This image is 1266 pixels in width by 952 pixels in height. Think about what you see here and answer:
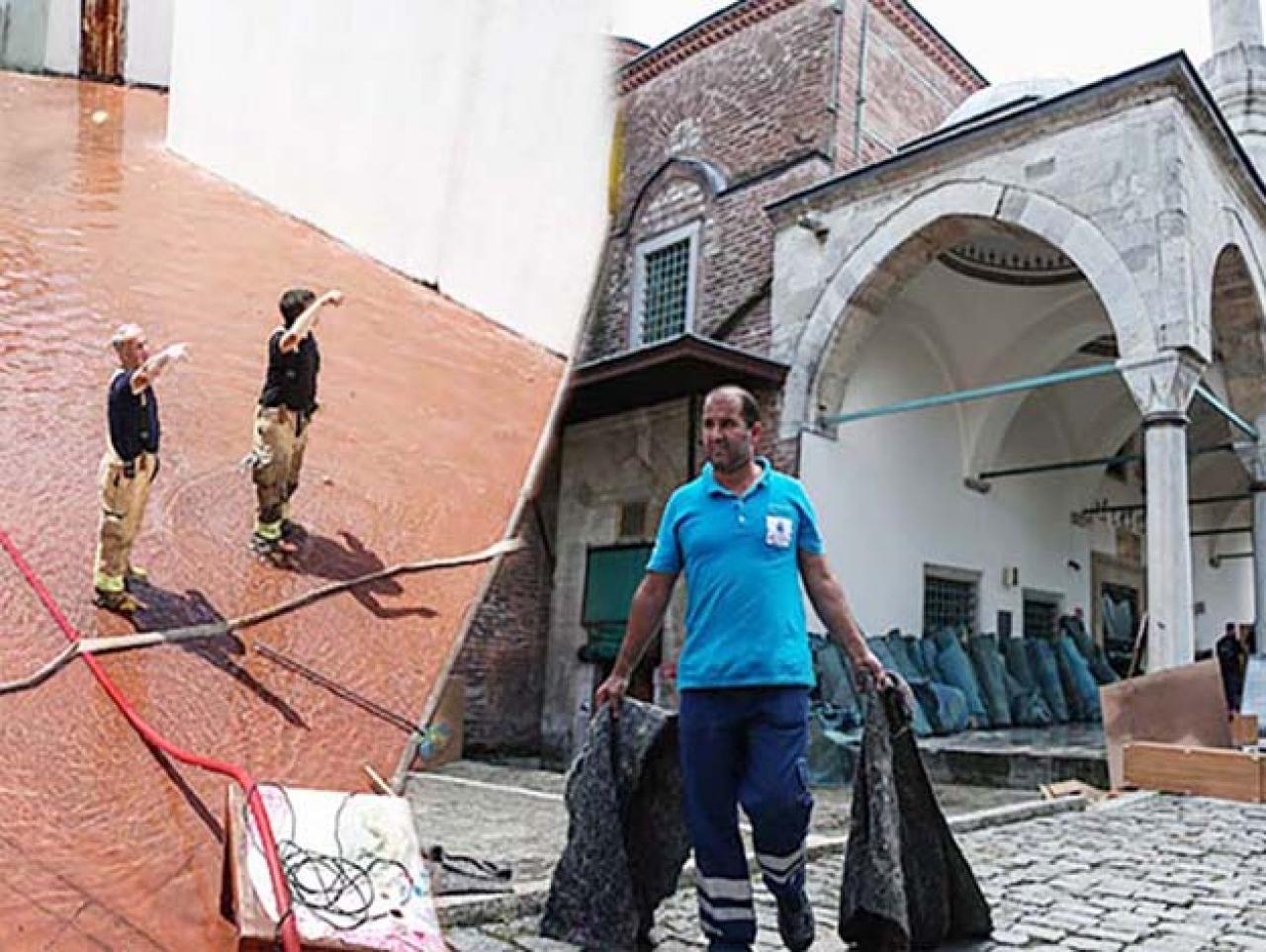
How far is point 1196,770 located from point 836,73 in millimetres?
6971

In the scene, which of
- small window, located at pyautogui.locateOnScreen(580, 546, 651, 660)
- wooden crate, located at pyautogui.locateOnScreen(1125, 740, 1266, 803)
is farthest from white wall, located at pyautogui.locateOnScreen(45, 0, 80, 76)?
small window, located at pyautogui.locateOnScreen(580, 546, 651, 660)

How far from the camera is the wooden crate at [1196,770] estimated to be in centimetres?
533

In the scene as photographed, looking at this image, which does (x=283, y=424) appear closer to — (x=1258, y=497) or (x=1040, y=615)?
(x=1258, y=497)

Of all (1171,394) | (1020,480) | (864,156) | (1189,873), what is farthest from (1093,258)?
(1189,873)

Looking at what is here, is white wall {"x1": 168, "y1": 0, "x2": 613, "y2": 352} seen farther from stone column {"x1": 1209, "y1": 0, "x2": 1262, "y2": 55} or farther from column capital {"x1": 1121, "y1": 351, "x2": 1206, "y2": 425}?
stone column {"x1": 1209, "y1": 0, "x2": 1262, "y2": 55}

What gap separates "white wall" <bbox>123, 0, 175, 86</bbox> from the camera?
200 centimetres

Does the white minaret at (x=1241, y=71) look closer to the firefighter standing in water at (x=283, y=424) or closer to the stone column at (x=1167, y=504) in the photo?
the stone column at (x=1167, y=504)

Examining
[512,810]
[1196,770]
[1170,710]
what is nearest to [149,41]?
[512,810]

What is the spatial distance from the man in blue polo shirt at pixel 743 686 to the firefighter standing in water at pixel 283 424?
2.66ft

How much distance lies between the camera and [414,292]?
226 centimetres

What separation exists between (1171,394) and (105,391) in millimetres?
6862

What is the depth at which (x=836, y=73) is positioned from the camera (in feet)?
33.3

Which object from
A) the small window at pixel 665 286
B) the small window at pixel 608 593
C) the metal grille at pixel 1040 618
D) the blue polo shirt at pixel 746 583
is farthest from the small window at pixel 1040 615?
the blue polo shirt at pixel 746 583

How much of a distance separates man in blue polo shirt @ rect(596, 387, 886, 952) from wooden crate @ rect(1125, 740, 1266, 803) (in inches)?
158
